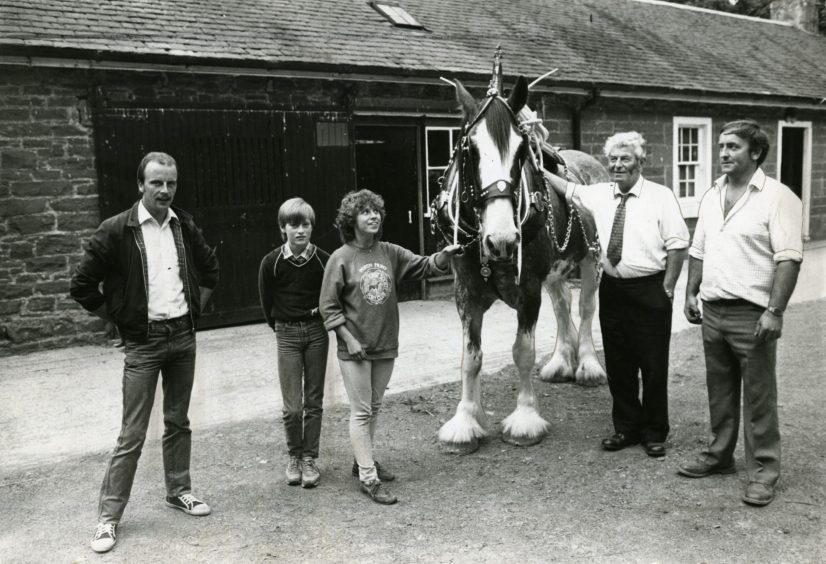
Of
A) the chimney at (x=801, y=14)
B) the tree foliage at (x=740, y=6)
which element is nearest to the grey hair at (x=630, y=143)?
the chimney at (x=801, y=14)

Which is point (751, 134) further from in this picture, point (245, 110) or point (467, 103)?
point (245, 110)

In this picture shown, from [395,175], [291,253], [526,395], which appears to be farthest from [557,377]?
[395,175]

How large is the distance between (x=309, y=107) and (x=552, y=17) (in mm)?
7815

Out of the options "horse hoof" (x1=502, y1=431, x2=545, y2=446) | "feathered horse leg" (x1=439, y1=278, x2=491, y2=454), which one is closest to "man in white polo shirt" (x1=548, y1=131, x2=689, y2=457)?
"horse hoof" (x1=502, y1=431, x2=545, y2=446)

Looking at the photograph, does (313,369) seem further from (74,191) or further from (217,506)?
(74,191)

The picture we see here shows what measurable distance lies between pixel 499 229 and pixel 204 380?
408 centimetres

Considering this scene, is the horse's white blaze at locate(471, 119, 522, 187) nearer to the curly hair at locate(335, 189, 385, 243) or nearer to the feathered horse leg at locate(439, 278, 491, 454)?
the curly hair at locate(335, 189, 385, 243)

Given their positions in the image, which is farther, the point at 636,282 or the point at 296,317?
the point at 636,282

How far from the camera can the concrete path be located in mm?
5559

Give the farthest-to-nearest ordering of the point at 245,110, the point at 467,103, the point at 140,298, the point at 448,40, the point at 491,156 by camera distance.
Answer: the point at 448,40 → the point at 245,110 → the point at 467,103 → the point at 491,156 → the point at 140,298

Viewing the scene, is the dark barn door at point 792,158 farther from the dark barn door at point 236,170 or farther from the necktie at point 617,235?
the necktie at point 617,235

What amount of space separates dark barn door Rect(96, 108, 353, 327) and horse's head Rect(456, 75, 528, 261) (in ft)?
17.4

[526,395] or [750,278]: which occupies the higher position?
[750,278]

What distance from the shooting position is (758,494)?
3951 millimetres
